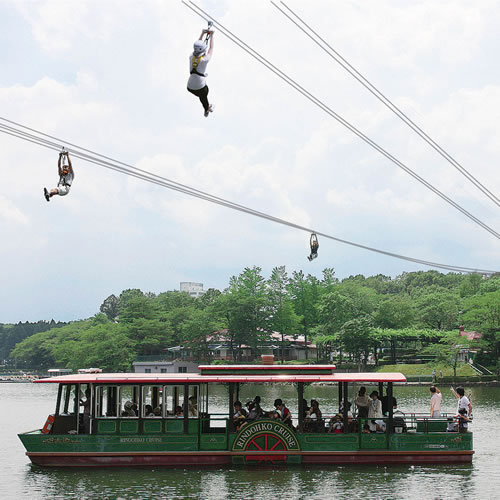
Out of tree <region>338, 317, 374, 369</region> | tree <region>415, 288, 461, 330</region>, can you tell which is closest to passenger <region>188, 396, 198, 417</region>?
tree <region>338, 317, 374, 369</region>

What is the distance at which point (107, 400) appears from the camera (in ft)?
88.8

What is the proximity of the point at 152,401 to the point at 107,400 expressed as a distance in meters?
1.66

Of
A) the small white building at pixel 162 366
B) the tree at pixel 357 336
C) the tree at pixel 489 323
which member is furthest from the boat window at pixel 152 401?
the small white building at pixel 162 366

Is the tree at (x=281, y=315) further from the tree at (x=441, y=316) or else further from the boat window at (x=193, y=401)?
the boat window at (x=193, y=401)

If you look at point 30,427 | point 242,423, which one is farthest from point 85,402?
point 30,427

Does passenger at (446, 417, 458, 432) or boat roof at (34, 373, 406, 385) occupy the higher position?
boat roof at (34, 373, 406, 385)

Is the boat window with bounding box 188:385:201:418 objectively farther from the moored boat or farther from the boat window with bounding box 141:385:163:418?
the boat window with bounding box 141:385:163:418

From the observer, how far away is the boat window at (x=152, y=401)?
26.8 metres

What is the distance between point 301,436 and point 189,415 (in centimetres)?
417

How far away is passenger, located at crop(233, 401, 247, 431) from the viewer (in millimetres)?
26844

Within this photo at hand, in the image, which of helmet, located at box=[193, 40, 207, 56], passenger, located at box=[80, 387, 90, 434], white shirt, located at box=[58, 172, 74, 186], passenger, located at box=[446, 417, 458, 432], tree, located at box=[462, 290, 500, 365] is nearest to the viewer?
helmet, located at box=[193, 40, 207, 56]

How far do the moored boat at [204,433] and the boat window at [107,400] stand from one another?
4 centimetres

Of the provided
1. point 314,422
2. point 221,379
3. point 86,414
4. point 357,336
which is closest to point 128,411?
point 86,414

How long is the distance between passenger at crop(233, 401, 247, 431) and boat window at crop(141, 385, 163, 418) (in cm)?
273
